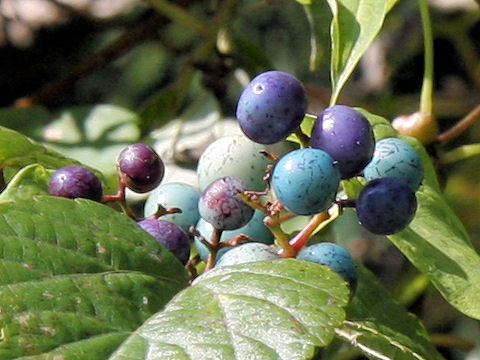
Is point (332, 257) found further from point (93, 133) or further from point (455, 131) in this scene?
point (93, 133)

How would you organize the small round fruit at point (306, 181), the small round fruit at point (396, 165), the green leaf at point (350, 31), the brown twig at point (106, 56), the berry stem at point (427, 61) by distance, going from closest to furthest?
1. the small round fruit at point (306, 181)
2. the small round fruit at point (396, 165)
3. the green leaf at point (350, 31)
4. the berry stem at point (427, 61)
5. the brown twig at point (106, 56)

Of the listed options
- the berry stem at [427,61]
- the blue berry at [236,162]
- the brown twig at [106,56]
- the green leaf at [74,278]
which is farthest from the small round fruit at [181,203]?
the brown twig at [106,56]

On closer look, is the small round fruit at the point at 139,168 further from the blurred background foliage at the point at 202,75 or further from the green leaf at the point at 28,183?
the blurred background foliage at the point at 202,75

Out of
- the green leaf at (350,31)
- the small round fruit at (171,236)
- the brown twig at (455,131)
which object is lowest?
the brown twig at (455,131)

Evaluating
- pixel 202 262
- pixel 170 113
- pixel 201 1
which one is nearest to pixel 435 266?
pixel 202 262

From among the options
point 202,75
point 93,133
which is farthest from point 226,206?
point 202,75

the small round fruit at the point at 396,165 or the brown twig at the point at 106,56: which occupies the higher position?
the small round fruit at the point at 396,165

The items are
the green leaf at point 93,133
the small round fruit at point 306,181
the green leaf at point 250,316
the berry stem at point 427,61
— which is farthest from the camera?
the green leaf at point 93,133
